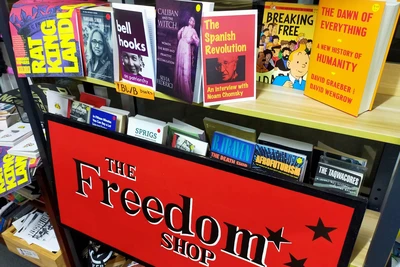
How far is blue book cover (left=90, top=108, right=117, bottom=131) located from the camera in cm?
119

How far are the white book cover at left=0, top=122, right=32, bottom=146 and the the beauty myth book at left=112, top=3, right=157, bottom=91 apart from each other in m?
0.81

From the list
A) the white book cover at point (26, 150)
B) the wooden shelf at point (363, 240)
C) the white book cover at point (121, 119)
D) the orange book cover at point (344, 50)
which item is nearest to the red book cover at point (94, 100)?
the white book cover at point (121, 119)

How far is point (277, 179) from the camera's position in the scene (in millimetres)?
858

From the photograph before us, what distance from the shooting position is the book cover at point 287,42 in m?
0.87

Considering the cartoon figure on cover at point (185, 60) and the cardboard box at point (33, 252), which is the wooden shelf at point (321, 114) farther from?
the cardboard box at point (33, 252)

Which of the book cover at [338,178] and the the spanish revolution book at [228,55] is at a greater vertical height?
the the spanish revolution book at [228,55]

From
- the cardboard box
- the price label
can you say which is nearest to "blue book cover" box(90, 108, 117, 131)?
the price label

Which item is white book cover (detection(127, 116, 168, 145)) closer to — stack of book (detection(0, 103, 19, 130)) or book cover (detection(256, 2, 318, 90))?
book cover (detection(256, 2, 318, 90))

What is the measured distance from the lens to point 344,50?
2.47 feet

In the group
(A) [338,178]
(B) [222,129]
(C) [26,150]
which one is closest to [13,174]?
(C) [26,150]

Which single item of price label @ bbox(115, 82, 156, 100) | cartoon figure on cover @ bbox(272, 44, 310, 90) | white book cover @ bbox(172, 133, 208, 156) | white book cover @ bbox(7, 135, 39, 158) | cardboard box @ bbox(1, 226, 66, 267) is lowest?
cardboard box @ bbox(1, 226, 66, 267)

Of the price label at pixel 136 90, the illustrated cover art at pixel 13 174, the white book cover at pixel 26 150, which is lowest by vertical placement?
the illustrated cover art at pixel 13 174

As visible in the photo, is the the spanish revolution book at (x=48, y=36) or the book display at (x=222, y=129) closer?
the book display at (x=222, y=129)

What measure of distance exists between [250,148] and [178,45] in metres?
0.40
